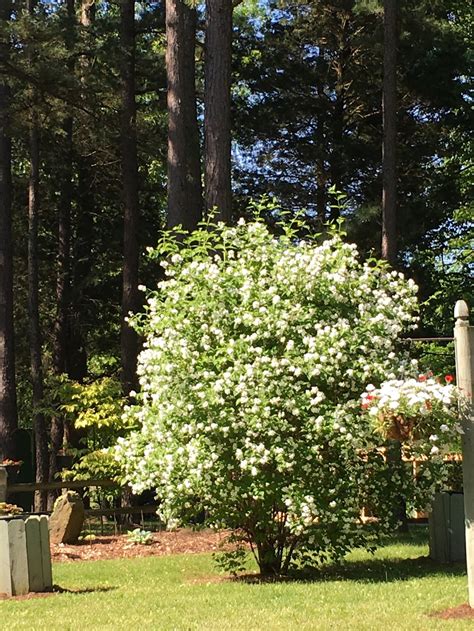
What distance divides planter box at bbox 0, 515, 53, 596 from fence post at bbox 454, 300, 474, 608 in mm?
4083

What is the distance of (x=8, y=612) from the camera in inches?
343

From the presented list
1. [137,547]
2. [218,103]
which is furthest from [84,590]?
[218,103]

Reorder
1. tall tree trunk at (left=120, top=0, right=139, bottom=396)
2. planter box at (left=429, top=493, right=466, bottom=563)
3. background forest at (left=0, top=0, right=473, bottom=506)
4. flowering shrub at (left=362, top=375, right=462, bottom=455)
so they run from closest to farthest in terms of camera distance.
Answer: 1. flowering shrub at (left=362, top=375, right=462, bottom=455)
2. planter box at (left=429, top=493, right=466, bottom=563)
3. background forest at (left=0, top=0, right=473, bottom=506)
4. tall tree trunk at (left=120, top=0, right=139, bottom=396)

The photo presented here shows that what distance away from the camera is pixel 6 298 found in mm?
20469

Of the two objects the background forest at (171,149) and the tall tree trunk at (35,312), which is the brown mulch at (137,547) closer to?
the background forest at (171,149)

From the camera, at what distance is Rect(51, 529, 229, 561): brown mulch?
1392cm

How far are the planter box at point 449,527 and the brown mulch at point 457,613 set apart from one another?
3489 mm

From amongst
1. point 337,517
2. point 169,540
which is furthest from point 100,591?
point 169,540

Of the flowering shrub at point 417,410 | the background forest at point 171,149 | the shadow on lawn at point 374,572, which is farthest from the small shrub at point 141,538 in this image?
the flowering shrub at point 417,410

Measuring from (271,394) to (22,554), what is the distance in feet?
9.03

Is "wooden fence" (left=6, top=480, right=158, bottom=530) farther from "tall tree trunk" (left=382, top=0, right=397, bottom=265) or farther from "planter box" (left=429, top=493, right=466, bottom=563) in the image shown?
"planter box" (left=429, top=493, right=466, bottom=563)

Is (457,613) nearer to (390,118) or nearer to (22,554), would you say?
(22,554)

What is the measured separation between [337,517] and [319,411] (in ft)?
3.46

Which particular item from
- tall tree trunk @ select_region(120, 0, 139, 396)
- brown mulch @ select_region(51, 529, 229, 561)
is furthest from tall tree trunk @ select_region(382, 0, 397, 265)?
brown mulch @ select_region(51, 529, 229, 561)
